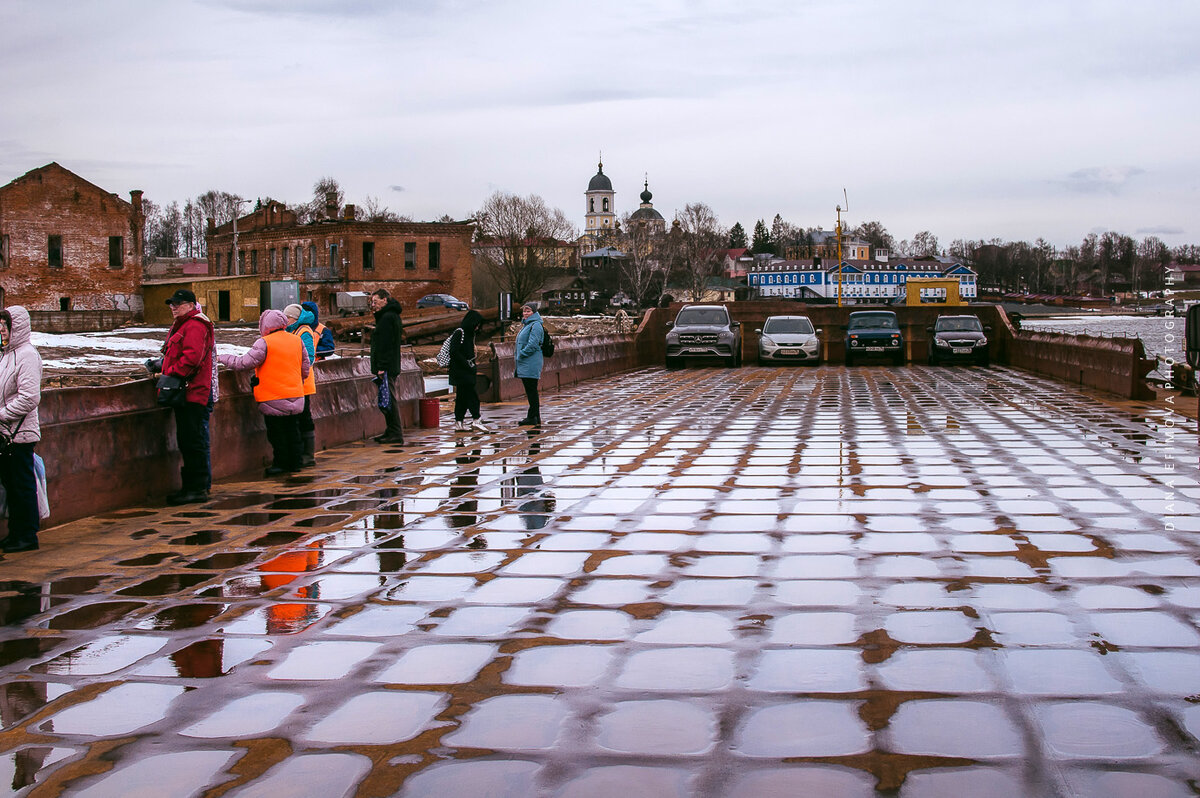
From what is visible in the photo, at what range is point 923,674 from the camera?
4652mm

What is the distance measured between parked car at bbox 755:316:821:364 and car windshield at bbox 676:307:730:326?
4.22 feet

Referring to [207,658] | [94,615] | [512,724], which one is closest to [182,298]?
[94,615]

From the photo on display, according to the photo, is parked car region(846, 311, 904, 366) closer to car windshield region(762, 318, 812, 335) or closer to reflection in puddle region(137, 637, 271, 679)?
car windshield region(762, 318, 812, 335)

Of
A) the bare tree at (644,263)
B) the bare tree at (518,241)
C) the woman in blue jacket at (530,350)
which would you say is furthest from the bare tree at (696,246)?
the woman in blue jacket at (530,350)

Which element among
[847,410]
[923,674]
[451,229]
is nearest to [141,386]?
[923,674]

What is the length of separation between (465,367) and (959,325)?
21.7m

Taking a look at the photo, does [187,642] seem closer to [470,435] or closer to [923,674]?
[923,674]

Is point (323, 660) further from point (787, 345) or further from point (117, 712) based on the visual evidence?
point (787, 345)

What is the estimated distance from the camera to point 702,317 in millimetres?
32156

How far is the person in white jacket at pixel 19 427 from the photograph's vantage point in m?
7.24

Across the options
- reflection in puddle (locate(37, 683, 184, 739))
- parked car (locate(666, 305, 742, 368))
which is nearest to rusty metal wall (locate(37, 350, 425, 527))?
reflection in puddle (locate(37, 683, 184, 739))

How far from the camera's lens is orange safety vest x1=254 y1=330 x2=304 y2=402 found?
10664 millimetres

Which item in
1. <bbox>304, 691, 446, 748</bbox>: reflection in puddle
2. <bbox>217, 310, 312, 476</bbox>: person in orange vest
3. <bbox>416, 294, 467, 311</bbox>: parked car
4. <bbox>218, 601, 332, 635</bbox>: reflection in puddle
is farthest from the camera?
<bbox>416, 294, 467, 311</bbox>: parked car

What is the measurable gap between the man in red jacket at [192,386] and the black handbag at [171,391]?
3cm
